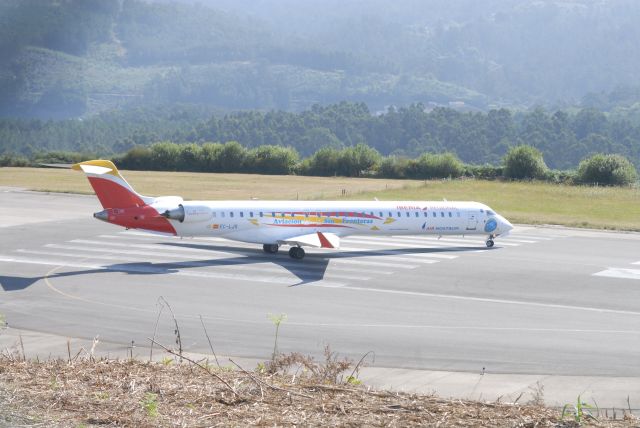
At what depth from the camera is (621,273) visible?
40.4m

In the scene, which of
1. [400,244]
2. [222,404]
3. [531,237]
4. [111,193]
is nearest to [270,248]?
[111,193]

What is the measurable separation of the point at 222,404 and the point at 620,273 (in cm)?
3309

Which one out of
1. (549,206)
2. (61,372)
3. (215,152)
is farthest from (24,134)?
(61,372)

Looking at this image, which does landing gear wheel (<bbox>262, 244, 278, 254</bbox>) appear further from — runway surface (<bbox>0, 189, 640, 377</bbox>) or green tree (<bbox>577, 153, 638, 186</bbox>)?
green tree (<bbox>577, 153, 638, 186</bbox>)

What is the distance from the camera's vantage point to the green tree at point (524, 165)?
97875mm

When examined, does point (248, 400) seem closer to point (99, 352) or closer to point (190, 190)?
point (99, 352)

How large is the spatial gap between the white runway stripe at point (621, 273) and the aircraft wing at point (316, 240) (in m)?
Answer: 11.8

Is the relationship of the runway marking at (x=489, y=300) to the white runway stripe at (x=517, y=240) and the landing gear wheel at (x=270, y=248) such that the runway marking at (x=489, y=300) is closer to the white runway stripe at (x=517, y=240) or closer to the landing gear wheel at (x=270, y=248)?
the landing gear wheel at (x=270, y=248)

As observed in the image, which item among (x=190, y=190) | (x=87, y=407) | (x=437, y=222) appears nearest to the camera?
(x=87, y=407)

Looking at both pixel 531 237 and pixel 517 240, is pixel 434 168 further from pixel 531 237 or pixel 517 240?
pixel 517 240

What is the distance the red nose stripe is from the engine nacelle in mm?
1741

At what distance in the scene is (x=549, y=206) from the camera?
243 ft

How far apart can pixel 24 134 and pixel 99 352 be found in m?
124

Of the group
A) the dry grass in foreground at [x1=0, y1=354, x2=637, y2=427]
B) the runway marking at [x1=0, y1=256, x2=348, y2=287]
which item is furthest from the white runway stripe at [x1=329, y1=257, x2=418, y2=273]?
the dry grass in foreground at [x1=0, y1=354, x2=637, y2=427]
